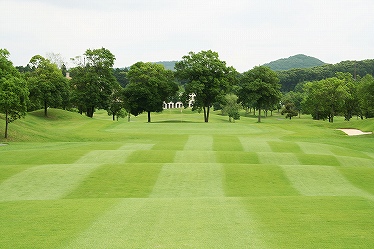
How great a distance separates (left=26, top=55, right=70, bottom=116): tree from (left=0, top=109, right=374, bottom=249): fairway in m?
40.2

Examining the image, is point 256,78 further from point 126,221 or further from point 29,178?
point 126,221

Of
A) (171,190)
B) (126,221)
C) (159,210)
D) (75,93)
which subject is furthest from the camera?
(75,93)

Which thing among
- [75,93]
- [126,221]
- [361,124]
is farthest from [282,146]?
[75,93]

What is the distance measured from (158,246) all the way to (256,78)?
8077 cm

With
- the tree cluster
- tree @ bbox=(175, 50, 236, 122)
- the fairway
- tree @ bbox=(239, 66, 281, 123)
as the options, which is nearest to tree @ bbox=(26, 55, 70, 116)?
tree @ bbox=(175, 50, 236, 122)

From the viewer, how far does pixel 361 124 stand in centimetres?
6531

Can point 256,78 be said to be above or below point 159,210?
above

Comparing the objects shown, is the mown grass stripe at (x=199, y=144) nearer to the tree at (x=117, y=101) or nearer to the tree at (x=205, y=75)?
the tree at (x=205, y=75)

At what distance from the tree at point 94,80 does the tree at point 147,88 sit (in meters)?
4.23

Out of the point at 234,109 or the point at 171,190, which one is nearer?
the point at 171,190

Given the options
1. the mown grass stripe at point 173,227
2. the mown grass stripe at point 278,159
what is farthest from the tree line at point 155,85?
the mown grass stripe at point 173,227

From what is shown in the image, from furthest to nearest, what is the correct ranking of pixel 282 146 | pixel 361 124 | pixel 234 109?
pixel 234 109 < pixel 361 124 < pixel 282 146

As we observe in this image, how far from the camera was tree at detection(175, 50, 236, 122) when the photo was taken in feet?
257

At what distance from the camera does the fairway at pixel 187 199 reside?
1052cm
